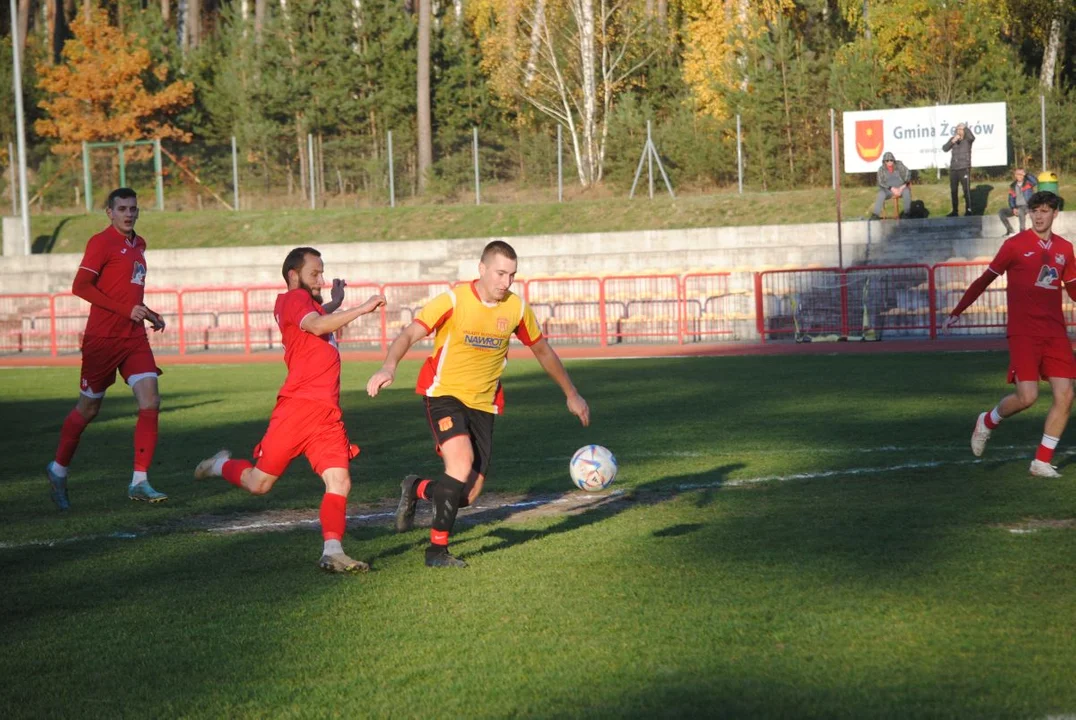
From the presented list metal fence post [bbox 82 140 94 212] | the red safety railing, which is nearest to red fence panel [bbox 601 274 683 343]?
the red safety railing

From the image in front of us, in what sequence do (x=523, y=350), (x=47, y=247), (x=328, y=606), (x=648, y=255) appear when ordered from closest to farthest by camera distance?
(x=328, y=606) < (x=523, y=350) < (x=648, y=255) < (x=47, y=247)

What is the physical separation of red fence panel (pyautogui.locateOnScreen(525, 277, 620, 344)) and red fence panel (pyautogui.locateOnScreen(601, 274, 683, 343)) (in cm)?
32

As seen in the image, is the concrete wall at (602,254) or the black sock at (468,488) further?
the concrete wall at (602,254)

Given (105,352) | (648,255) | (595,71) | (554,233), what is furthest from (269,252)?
(105,352)

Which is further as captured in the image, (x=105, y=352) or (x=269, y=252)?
(x=269, y=252)

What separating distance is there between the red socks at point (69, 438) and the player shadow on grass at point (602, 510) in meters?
3.12

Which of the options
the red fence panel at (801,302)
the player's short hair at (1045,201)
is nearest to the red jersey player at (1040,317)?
the player's short hair at (1045,201)

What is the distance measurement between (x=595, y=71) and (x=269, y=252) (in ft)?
60.2

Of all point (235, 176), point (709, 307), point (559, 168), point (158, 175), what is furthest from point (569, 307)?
point (158, 175)

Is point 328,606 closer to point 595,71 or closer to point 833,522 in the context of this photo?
point 833,522

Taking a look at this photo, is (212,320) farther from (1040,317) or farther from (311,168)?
(1040,317)

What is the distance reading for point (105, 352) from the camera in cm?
979

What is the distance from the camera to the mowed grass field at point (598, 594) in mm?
4777

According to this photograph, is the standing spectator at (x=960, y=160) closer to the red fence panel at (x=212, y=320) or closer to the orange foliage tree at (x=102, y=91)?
the red fence panel at (x=212, y=320)
